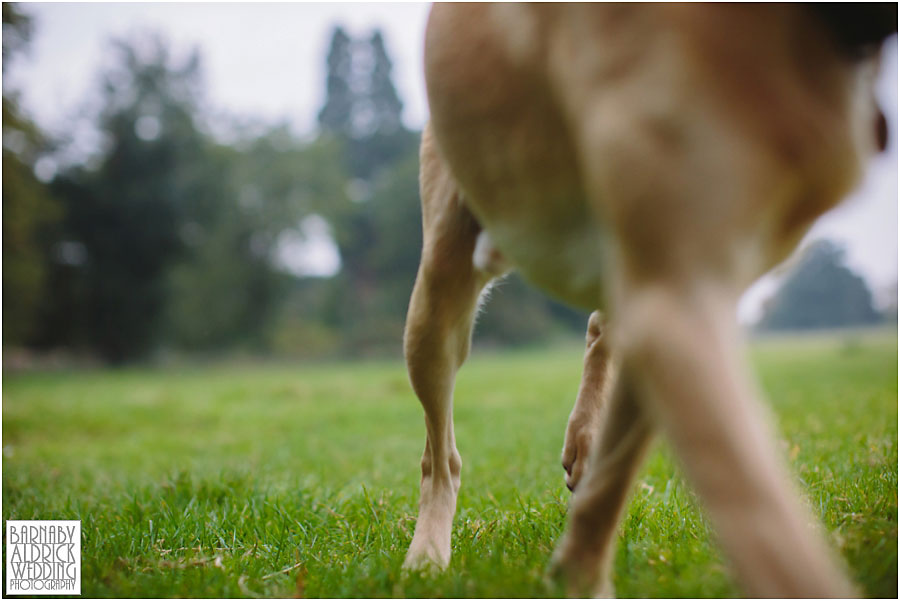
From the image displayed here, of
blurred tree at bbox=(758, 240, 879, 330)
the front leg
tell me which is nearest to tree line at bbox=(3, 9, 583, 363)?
blurred tree at bbox=(758, 240, 879, 330)

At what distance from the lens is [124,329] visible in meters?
22.9

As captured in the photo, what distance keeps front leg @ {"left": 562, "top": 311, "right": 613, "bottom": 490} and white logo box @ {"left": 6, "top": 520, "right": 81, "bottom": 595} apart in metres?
1.38

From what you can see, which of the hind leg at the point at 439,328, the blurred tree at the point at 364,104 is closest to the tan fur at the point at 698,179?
the hind leg at the point at 439,328

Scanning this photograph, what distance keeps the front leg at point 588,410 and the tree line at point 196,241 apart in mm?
14593

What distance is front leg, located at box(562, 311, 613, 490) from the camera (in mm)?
2043

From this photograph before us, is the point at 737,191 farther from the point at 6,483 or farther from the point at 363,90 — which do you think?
the point at 363,90

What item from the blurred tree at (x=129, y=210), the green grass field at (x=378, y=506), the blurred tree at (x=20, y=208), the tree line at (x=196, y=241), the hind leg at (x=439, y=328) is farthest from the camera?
the blurred tree at (x=129, y=210)

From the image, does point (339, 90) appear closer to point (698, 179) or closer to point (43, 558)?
point (43, 558)

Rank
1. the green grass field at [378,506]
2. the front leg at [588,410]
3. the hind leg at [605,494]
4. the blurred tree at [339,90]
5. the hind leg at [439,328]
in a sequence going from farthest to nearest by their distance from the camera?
the blurred tree at [339,90] < the front leg at [588,410] < the hind leg at [439,328] < the green grass field at [378,506] < the hind leg at [605,494]

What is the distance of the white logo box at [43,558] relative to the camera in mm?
1896

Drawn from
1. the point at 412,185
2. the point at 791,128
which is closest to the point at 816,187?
the point at 791,128

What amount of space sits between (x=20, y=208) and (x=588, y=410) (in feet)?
46.2

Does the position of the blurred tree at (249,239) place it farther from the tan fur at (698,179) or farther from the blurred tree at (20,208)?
the tan fur at (698,179)

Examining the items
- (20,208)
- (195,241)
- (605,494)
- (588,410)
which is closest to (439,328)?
(588,410)
